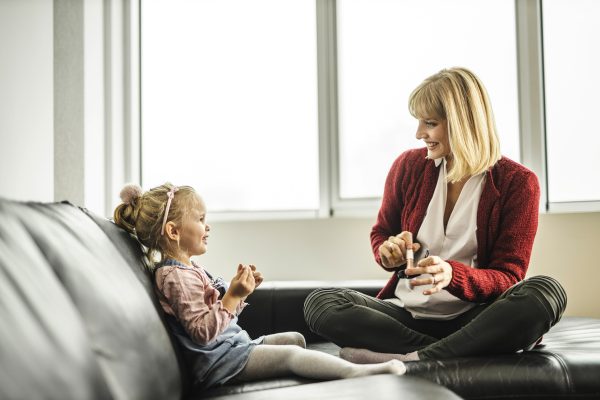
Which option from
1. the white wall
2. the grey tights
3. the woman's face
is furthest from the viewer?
the white wall

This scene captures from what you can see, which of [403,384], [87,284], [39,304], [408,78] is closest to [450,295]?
[403,384]

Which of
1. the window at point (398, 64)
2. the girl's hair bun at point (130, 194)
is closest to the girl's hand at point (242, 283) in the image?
the girl's hair bun at point (130, 194)

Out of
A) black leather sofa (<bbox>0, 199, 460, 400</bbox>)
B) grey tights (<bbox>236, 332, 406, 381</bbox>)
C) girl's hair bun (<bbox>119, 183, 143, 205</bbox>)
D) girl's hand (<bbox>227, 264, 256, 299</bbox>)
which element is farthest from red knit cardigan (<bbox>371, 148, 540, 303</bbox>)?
girl's hair bun (<bbox>119, 183, 143, 205</bbox>)

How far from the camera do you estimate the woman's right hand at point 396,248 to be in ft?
6.44

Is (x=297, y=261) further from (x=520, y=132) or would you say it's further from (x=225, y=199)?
(x=520, y=132)

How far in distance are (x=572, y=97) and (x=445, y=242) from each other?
4.76ft

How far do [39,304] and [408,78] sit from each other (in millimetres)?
2671

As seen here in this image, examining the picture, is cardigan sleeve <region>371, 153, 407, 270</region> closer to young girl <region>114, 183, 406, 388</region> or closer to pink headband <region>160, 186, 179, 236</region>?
young girl <region>114, 183, 406, 388</region>

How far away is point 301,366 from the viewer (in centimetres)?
162

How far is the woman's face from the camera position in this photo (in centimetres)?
209

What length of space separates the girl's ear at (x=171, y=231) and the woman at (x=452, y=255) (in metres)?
0.47

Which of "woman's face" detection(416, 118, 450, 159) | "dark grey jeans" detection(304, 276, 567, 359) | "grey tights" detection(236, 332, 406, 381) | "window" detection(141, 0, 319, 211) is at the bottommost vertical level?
"grey tights" detection(236, 332, 406, 381)

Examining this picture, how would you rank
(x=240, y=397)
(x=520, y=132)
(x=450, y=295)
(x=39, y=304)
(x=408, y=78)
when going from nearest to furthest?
(x=39, y=304) → (x=240, y=397) → (x=450, y=295) → (x=520, y=132) → (x=408, y=78)

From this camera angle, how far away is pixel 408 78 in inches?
130
